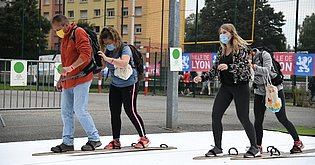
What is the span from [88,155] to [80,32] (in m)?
1.40

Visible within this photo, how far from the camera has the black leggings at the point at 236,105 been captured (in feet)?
18.2

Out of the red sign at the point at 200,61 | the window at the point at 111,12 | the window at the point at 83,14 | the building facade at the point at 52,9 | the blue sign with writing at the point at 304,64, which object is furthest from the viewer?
the window at the point at 83,14

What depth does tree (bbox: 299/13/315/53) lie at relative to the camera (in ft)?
57.3

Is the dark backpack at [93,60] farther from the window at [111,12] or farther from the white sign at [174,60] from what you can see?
the window at [111,12]

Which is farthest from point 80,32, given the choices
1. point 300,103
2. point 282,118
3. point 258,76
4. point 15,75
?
point 300,103

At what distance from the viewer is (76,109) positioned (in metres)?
5.66

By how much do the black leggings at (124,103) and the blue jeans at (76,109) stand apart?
0.39m

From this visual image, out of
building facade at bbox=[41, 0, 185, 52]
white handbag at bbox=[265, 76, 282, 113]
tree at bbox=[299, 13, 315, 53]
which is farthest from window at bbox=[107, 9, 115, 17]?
white handbag at bbox=[265, 76, 282, 113]

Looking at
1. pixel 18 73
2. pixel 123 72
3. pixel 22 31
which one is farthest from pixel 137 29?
pixel 123 72

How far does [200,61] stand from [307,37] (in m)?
4.18

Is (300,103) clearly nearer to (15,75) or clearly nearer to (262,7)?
(262,7)

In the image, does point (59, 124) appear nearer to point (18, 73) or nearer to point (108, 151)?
point (18, 73)

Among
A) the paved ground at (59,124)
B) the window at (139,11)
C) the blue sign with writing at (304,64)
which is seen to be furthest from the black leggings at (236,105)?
the window at (139,11)

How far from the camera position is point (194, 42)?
68.3 feet
